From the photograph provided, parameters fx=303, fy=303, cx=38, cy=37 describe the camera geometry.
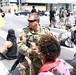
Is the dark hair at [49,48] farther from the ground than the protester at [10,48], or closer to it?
farther from the ground

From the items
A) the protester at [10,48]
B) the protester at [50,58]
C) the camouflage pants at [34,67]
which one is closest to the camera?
the protester at [50,58]

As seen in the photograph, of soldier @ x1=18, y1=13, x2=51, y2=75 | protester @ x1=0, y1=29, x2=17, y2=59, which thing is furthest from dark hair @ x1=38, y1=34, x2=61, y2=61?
protester @ x1=0, y1=29, x2=17, y2=59

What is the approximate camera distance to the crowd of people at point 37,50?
306 centimetres

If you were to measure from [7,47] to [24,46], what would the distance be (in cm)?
487

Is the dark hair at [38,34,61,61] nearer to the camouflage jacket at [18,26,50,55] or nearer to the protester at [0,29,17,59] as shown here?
the camouflage jacket at [18,26,50,55]

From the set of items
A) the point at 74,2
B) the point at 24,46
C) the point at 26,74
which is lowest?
the point at 74,2

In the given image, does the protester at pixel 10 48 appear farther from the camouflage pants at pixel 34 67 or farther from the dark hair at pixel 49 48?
the dark hair at pixel 49 48

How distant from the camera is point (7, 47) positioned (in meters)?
9.61

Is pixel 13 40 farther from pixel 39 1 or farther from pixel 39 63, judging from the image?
pixel 39 1

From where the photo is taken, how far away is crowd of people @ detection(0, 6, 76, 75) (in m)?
3.06

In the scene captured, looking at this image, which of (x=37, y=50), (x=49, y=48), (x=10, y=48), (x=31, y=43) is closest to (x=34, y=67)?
(x=31, y=43)

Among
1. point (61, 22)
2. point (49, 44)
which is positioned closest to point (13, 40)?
point (49, 44)

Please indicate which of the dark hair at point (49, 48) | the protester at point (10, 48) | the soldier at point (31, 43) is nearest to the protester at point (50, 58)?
the dark hair at point (49, 48)

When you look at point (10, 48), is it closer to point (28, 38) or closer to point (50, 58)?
point (28, 38)
